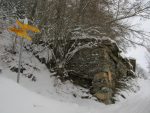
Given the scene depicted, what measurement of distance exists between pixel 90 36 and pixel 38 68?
8.97 feet

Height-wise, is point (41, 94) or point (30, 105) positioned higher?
point (30, 105)

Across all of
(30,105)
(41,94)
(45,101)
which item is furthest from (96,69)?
(30,105)

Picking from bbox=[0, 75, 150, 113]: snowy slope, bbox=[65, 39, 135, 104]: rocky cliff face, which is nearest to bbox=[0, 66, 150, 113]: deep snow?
bbox=[0, 75, 150, 113]: snowy slope

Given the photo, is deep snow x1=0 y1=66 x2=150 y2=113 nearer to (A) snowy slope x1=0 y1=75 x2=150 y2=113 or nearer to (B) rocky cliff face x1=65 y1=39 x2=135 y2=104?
(A) snowy slope x1=0 y1=75 x2=150 y2=113

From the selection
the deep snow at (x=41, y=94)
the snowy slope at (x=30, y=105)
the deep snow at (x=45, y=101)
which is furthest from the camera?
the deep snow at (x=41, y=94)

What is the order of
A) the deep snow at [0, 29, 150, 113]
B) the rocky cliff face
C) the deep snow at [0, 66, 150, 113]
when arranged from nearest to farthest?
the deep snow at [0, 66, 150, 113] → the deep snow at [0, 29, 150, 113] → the rocky cliff face

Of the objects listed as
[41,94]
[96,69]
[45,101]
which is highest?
[96,69]

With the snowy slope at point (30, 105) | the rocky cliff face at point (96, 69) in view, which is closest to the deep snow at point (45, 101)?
the snowy slope at point (30, 105)

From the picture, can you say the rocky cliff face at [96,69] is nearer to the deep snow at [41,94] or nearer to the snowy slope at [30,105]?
the deep snow at [41,94]

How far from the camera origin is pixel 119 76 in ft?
39.2

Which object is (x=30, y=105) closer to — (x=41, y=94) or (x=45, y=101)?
(x=45, y=101)

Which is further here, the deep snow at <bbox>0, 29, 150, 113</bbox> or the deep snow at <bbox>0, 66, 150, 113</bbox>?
the deep snow at <bbox>0, 29, 150, 113</bbox>

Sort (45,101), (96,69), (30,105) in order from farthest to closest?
(96,69), (45,101), (30,105)

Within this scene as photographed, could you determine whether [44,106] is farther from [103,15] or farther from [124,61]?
[124,61]
